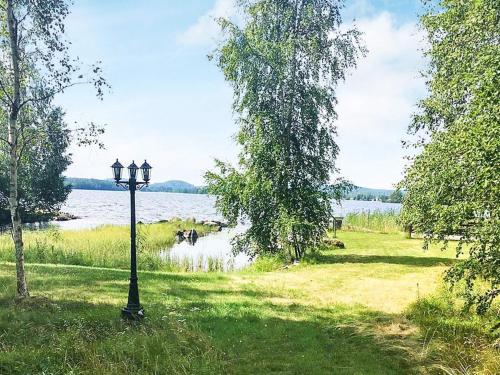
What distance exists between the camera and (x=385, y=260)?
18.0 m

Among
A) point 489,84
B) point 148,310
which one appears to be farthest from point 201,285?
point 489,84

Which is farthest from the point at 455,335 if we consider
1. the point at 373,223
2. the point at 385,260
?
the point at 373,223

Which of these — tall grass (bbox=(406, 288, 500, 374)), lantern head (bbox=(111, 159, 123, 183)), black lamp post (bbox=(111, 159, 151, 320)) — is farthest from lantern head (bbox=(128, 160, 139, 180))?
tall grass (bbox=(406, 288, 500, 374))

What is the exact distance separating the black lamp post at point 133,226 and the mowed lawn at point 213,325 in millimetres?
387

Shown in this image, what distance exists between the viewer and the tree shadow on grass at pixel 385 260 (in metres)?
17.1

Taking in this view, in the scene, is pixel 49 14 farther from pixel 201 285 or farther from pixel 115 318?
pixel 201 285

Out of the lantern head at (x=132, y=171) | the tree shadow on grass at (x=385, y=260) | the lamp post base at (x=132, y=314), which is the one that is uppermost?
the lantern head at (x=132, y=171)

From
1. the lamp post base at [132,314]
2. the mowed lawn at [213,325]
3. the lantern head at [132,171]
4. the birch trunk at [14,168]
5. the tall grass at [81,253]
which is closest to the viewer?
the mowed lawn at [213,325]

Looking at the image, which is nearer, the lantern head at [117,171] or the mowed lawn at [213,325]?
the mowed lawn at [213,325]

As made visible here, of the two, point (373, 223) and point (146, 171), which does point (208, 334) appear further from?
point (373, 223)

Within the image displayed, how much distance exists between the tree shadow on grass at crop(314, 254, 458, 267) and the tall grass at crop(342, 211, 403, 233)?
13429mm

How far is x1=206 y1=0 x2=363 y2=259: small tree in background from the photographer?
1820 cm

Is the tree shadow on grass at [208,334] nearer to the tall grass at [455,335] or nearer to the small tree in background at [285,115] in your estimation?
the tall grass at [455,335]

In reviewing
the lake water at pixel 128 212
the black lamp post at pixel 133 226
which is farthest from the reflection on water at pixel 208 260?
the black lamp post at pixel 133 226
